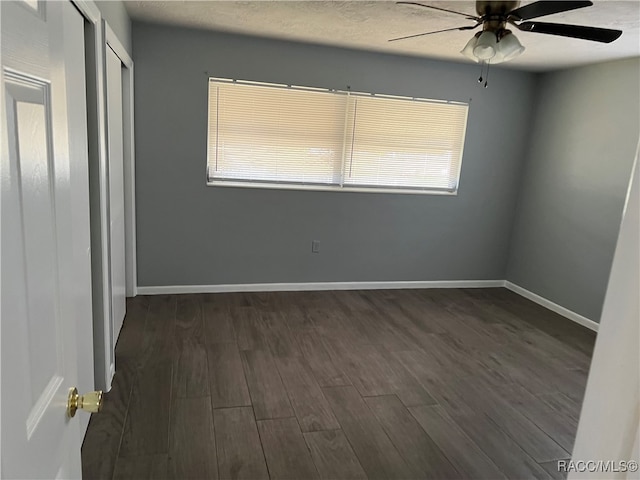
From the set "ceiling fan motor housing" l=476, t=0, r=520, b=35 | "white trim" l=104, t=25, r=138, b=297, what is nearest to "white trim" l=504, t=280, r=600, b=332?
"ceiling fan motor housing" l=476, t=0, r=520, b=35

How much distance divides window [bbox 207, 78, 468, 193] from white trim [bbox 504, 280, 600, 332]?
1.37 meters

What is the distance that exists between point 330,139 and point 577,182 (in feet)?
8.03

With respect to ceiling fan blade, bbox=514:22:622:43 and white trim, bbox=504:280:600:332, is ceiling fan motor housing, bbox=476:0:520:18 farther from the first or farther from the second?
white trim, bbox=504:280:600:332

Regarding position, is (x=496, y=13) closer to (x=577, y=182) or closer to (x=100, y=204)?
(x=100, y=204)

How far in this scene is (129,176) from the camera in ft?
12.4

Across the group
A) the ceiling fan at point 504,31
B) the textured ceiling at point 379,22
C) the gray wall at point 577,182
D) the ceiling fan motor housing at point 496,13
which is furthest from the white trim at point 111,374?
the gray wall at point 577,182

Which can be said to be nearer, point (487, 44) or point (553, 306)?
point (487, 44)

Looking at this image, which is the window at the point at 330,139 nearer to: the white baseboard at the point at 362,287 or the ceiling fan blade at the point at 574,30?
the white baseboard at the point at 362,287

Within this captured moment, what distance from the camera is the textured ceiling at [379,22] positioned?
282cm

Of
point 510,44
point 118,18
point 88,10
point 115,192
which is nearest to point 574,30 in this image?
point 510,44

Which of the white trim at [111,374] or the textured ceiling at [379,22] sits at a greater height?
the textured ceiling at [379,22]

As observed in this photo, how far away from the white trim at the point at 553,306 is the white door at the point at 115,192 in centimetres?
387

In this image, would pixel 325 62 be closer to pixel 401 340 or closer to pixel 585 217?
pixel 401 340

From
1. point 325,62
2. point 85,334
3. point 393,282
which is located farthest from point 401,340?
point 325,62
